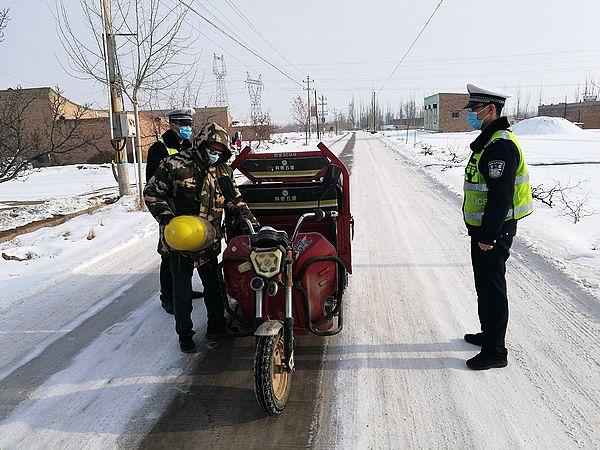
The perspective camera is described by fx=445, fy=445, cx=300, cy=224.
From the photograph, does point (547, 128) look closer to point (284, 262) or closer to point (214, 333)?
point (214, 333)

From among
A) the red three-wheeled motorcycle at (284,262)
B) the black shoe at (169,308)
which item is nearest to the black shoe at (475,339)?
the red three-wheeled motorcycle at (284,262)

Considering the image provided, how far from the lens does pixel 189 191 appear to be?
11.4 ft

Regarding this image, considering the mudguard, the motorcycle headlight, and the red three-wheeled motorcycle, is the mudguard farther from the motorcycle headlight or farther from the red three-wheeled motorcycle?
the motorcycle headlight

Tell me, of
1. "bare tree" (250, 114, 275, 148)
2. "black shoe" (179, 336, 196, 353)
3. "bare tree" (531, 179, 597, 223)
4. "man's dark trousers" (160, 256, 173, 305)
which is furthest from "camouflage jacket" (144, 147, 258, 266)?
"bare tree" (250, 114, 275, 148)

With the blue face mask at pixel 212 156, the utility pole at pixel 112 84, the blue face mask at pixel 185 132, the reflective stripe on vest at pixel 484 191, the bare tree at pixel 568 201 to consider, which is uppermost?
the utility pole at pixel 112 84

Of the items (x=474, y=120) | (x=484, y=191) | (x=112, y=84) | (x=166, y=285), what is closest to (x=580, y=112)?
(x=112, y=84)

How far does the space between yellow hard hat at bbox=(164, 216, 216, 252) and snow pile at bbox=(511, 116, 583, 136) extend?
158 ft

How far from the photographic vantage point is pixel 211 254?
11.9ft

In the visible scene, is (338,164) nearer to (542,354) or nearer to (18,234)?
(542,354)

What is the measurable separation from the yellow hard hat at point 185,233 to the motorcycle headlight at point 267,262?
47 centimetres

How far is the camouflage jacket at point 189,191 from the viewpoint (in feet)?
11.2

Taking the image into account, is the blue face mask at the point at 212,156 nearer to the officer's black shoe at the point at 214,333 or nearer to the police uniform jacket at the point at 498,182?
the officer's black shoe at the point at 214,333

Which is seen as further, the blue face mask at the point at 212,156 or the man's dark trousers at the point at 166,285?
the man's dark trousers at the point at 166,285

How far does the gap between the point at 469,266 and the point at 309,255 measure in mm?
3073
